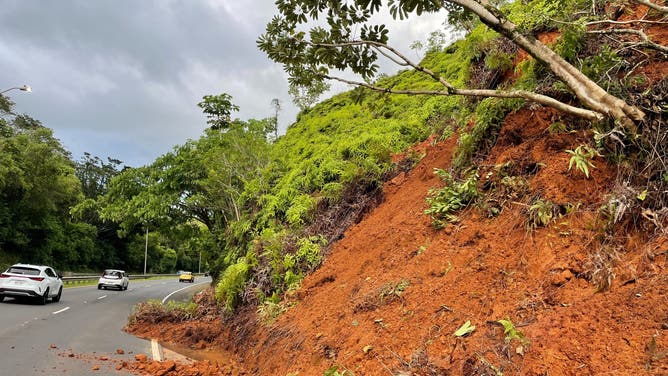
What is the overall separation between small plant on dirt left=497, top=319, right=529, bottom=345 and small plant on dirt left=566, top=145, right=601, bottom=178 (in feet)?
5.79

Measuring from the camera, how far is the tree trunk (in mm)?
4609

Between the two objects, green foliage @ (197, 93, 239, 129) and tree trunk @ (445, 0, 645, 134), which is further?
green foliage @ (197, 93, 239, 129)

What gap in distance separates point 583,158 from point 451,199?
1.93 metres

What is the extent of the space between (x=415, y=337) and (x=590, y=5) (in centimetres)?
530

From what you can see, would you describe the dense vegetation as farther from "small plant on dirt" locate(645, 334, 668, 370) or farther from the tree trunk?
"small plant on dirt" locate(645, 334, 668, 370)

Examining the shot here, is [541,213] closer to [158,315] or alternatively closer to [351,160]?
[351,160]

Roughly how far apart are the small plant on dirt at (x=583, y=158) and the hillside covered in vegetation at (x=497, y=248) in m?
0.03

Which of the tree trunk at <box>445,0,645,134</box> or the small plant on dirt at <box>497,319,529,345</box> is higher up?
the tree trunk at <box>445,0,645,134</box>

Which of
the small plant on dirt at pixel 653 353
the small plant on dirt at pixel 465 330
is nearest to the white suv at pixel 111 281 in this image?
the small plant on dirt at pixel 465 330


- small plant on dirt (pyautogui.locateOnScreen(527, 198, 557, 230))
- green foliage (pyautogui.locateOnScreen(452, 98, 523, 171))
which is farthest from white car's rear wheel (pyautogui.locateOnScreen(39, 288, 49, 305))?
small plant on dirt (pyautogui.locateOnScreen(527, 198, 557, 230))

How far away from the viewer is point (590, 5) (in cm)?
655

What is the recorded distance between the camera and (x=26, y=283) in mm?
16531

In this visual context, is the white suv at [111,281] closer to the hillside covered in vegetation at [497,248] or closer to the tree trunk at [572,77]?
the hillside covered in vegetation at [497,248]

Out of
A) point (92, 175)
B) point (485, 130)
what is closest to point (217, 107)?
point (485, 130)
